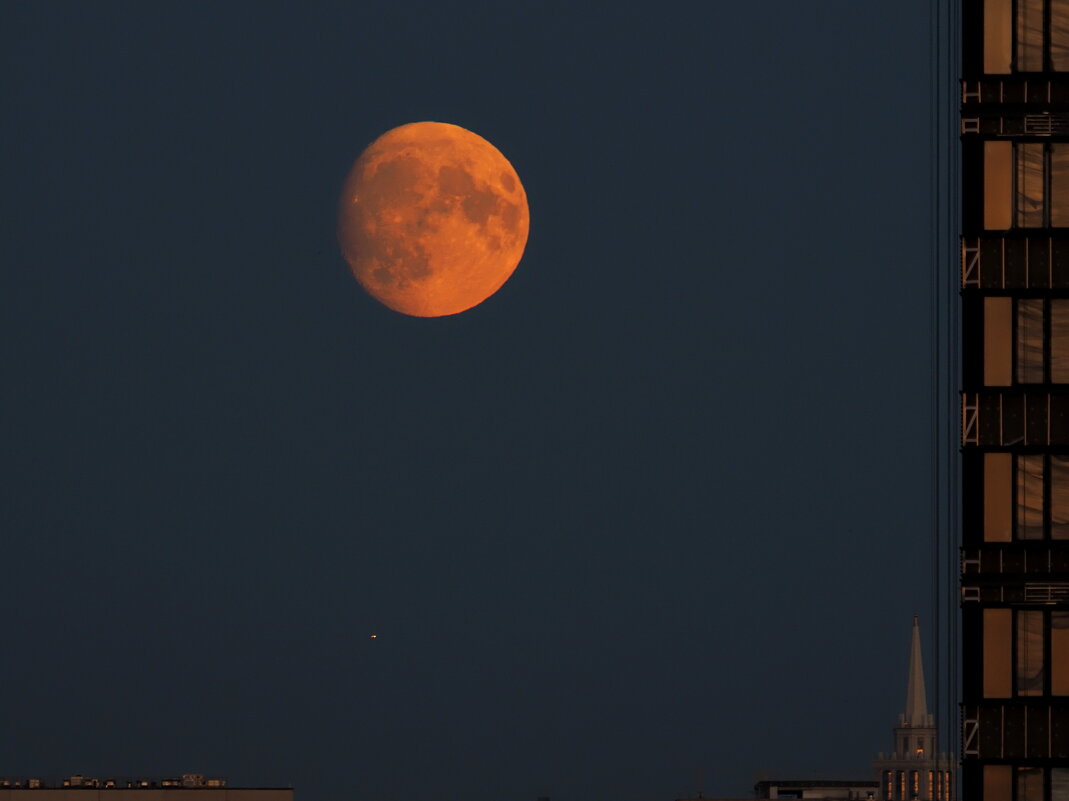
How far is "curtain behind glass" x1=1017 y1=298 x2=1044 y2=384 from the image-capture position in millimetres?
63875

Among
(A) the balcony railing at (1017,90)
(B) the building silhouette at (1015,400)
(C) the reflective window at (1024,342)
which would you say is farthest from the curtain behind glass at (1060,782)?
(A) the balcony railing at (1017,90)

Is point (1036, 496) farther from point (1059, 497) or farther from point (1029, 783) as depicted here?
point (1029, 783)

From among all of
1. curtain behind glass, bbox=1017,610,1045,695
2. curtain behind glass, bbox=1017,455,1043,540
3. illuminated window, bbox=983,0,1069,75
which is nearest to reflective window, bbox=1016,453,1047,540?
curtain behind glass, bbox=1017,455,1043,540

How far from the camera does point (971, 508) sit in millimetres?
63562

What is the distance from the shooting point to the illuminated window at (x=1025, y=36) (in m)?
65.1

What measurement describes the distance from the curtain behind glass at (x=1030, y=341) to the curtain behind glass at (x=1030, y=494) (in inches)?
85.1

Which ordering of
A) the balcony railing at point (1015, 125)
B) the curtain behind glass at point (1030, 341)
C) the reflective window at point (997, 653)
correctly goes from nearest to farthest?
the reflective window at point (997, 653)
the curtain behind glass at point (1030, 341)
the balcony railing at point (1015, 125)

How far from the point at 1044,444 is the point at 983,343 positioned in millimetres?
3089

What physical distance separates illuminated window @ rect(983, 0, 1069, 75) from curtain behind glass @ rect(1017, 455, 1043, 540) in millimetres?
10531

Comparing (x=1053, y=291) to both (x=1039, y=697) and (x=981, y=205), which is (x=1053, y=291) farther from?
(x=1039, y=697)

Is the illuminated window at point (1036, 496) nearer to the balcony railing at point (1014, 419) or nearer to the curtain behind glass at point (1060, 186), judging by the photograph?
the balcony railing at point (1014, 419)

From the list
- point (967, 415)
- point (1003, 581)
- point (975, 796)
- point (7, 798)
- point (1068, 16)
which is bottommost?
point (975, 796)

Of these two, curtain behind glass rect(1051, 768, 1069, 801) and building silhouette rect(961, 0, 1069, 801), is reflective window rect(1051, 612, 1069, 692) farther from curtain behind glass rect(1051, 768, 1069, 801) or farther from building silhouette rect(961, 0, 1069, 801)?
curtain behind glass rect(1051, 768, 1069, 801)

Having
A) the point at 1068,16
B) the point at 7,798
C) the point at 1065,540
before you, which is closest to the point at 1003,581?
the point at 1065,540
